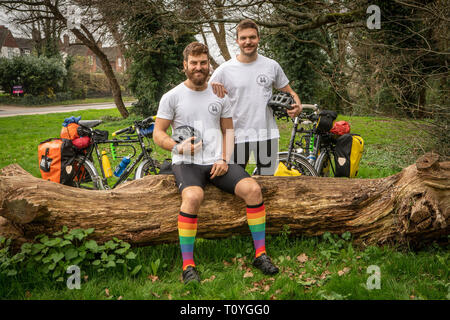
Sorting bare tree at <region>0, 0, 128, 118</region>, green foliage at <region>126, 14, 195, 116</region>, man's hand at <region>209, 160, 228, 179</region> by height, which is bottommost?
man's hand at <region>209, 160, 228, 179</region>

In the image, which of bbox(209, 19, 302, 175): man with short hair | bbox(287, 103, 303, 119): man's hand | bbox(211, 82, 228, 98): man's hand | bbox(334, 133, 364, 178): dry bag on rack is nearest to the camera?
bbox(211, 82, 228, 98): man's hand

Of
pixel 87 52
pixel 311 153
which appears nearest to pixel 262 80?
pixel 311 153

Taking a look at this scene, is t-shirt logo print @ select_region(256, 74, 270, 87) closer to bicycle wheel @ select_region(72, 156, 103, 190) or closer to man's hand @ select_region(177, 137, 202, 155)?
man's hand @ select_region(177, 137, 202, 155)

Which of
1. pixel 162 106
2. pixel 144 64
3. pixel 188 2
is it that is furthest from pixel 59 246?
pixel 144 64

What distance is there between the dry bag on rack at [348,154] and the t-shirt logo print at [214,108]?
7.24 feet

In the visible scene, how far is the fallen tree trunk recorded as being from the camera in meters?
3.31

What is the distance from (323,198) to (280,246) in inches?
26.8

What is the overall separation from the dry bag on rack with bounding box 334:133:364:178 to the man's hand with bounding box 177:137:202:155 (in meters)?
2.37

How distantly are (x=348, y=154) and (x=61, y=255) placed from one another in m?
3.64

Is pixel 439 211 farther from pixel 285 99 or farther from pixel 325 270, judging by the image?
pixel 285 99

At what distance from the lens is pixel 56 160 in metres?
5.14

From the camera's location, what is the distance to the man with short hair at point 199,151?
328 cm

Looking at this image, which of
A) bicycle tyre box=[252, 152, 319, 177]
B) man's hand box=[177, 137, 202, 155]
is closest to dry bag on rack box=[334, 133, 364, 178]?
bicycle tyre box=[252, 152, 319, 177]

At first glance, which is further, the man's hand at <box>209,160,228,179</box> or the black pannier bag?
the black pannier bag
